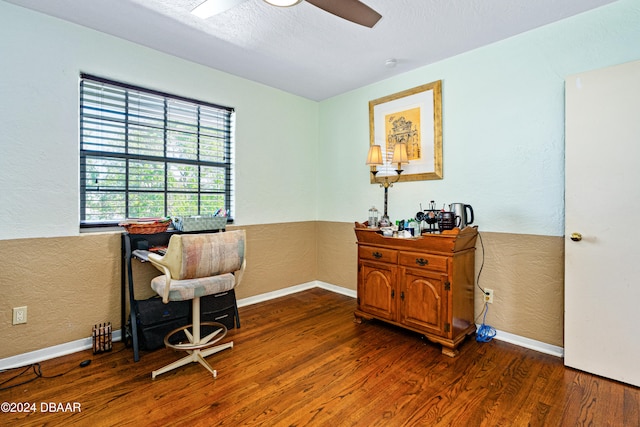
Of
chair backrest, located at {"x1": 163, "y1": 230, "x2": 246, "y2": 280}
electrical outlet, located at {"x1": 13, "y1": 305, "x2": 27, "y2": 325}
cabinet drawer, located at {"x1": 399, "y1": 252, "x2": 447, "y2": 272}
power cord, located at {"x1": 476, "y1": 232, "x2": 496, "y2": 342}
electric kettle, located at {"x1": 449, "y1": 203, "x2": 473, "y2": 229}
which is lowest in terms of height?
power cord, located at {"x1": 476, "y1": 232, "x2": 496, "y2": 342}

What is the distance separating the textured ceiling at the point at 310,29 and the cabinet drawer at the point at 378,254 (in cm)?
186

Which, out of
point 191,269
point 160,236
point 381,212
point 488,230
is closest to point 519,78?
point 488,230

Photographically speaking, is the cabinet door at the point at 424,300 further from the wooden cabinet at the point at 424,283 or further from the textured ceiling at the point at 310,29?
the textured ceiling at the point at 310,29

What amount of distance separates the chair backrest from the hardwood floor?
757mm

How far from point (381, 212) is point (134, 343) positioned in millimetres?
2688

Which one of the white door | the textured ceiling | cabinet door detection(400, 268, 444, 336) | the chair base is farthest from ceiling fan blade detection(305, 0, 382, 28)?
the chair base

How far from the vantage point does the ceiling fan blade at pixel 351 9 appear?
1683 mm

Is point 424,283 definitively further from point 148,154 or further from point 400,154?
point 148,154

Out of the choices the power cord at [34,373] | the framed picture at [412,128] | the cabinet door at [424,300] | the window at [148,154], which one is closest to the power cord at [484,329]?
the cabinet door at [424,300]

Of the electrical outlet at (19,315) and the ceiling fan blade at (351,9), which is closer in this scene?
the ceiling fan blade at (351,9)

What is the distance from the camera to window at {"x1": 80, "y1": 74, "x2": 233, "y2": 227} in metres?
2.60

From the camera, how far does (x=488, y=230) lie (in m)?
2.79

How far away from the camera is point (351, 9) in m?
1.76

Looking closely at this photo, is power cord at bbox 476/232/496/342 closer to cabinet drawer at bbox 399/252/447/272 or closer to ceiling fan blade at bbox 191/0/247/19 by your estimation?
cabinet drawer at bbox 399/252/447/272
